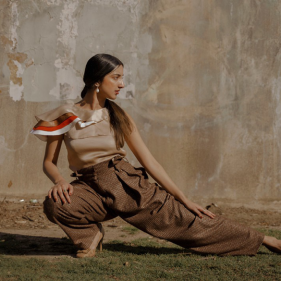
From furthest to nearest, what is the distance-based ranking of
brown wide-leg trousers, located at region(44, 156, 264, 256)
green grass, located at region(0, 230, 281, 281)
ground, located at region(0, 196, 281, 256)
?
1. ground, located at region(0, 196, 281, 256)
2. brown wide-leg trousers, located at region(44, 156, 264, 256)
3. green grass, located at region(0, 230, 281, 281)

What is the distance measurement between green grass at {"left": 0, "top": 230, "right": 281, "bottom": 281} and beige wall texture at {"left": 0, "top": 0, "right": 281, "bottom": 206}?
8.66 ft

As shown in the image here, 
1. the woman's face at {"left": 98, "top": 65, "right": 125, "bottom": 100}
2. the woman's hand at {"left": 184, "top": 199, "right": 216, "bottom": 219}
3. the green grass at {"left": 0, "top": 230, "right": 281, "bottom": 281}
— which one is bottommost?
the green grass at {"left": 0, "top": 230, "right": 281, "bottom": 281}

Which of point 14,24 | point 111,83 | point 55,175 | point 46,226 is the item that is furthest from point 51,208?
point 14,24

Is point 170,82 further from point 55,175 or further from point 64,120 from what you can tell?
point 55,175

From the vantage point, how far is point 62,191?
3.46m

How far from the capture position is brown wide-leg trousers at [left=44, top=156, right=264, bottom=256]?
11.6 ft

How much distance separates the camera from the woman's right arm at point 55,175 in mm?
3438

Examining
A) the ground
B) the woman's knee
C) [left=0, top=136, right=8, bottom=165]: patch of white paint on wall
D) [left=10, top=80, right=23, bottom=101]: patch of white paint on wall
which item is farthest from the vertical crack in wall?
the woman's knee

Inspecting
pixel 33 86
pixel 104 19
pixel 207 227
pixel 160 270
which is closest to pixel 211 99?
pixel 104 19

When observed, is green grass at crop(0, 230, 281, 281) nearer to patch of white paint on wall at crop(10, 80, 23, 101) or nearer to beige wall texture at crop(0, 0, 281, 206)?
beige wall texture at crop(0, 0, 281, 206)

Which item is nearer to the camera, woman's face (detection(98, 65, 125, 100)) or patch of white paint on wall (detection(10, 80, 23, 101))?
woman's face (detection(98, 65, 125, 100))

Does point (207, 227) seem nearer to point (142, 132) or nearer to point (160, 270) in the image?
point (160, 270)

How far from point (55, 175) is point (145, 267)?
3.17 feet

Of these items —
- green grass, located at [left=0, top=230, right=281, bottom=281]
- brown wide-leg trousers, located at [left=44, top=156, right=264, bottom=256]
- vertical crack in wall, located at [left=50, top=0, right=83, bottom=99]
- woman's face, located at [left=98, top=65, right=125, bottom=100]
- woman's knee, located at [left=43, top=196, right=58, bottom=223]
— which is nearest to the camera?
green grass, located at [left=0, top=230, right=281, bottom=281]
